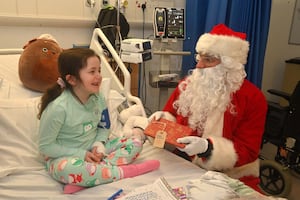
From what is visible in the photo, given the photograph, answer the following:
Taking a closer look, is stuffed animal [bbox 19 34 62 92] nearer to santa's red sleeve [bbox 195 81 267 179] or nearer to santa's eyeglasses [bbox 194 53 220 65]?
santa's eyeglasses [bbox 194 53 220 65]

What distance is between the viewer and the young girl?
49.1 inches

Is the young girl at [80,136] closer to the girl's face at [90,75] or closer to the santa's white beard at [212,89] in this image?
the girl's face at [90,75]

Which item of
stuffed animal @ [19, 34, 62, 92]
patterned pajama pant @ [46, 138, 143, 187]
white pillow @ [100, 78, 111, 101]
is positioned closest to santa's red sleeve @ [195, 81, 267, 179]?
patterned pajama pant @ [46, 138, 143, 187]

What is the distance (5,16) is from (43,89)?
87 centimetres

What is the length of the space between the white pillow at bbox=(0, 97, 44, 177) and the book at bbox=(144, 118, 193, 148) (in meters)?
0.55

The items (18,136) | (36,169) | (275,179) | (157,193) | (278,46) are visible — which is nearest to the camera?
(157,193)

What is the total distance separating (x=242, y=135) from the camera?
1489mm

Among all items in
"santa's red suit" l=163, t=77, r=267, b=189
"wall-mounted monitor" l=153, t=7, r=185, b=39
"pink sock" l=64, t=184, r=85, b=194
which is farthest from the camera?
"wall-mounted monitor" l=153, t=7, r=185, b=39

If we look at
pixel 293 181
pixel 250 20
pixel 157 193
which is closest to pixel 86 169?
pixel 157 193

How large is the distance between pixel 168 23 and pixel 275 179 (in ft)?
5.13

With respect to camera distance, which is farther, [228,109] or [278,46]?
[278,46]

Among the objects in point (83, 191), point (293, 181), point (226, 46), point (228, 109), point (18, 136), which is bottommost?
point (293, 181)

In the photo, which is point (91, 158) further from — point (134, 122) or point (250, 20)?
point (250, 20)

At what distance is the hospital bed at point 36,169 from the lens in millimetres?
1142
